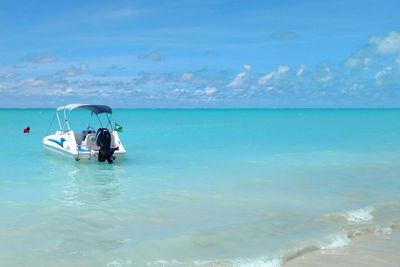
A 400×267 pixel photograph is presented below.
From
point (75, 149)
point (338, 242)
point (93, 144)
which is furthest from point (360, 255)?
point (93, 144)

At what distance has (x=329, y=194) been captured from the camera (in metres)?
13.7

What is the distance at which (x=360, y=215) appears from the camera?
10.9m

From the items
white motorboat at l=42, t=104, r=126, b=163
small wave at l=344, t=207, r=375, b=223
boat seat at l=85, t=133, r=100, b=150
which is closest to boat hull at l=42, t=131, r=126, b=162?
white motorboat at l=42, t=104, r=126, b=163

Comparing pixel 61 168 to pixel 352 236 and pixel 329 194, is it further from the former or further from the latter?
pixel 352 236

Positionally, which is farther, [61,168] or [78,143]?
[78,143]

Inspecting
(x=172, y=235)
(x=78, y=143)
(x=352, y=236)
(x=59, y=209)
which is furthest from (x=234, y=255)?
(x=78, y=143)

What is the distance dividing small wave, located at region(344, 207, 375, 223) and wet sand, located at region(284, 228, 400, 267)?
1.54 m

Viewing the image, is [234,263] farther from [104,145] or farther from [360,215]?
[104,145]

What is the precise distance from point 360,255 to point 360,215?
3.19 metres

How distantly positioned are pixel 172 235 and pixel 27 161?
14251 millimetres

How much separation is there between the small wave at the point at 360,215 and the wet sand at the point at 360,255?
60.6 inches

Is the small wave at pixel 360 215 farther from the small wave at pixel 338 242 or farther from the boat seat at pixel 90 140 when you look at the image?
the boat seat at pixel 90 140

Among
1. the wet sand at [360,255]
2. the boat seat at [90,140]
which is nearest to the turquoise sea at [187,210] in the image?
the wet sand at [360,255]

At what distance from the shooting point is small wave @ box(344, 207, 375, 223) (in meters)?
10.4
